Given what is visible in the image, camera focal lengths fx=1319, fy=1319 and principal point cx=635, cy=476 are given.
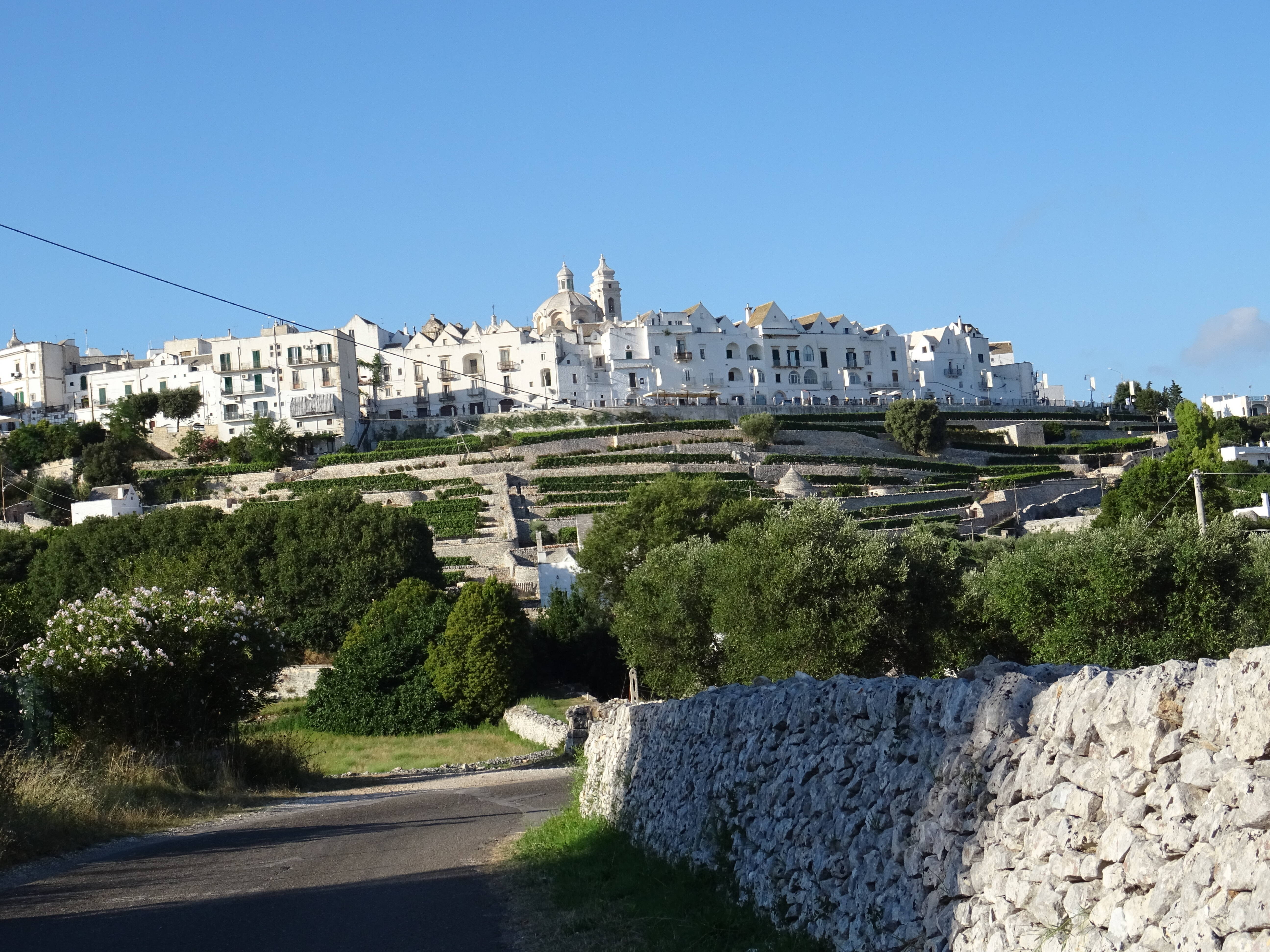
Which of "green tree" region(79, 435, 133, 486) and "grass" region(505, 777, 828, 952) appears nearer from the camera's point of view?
"grass" region(505, 777, 828, 952)

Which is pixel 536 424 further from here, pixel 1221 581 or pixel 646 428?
pixel 1221 581

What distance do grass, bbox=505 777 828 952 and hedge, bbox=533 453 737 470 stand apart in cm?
7763

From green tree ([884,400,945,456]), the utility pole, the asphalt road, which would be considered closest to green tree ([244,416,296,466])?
green tree ([884,400,945,456])

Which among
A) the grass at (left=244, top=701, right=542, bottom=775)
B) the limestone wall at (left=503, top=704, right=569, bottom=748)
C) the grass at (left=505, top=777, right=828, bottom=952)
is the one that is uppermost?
the grass at (left=505, top=777, right=828, bottom=952)

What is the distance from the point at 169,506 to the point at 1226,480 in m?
69.4

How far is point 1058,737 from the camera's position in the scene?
245 inches

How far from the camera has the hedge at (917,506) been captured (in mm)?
79062

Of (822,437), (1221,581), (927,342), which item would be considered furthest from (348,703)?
(927,342)

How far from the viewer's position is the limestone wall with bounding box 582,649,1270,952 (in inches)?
193

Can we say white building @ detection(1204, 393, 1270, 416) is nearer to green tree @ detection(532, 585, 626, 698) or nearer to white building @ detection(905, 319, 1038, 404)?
white building @ detection(905, 319, 1038, 404)

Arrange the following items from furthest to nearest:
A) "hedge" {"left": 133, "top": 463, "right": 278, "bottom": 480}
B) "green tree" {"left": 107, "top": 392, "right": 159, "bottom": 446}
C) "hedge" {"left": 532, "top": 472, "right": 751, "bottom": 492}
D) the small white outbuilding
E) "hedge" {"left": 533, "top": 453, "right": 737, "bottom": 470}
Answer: "green tree" {"left": 107, "top": 392, "right": 159, "bottom": 446}, "hedge" {"left": 133, "top": 463, "right": 278, "bottom": 480}, "hedge" {"left": 533, "top": 453, "right": 737, "bottom": 470}, the small white outbuilding, "hedge" {"left": 532, "top": 472, "right": 751, "bottom": 492}

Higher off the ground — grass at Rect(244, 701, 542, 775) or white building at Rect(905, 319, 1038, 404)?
white building at Rect(905, 319, 1038, 404)

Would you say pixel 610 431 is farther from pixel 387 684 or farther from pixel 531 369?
pixel 387 684

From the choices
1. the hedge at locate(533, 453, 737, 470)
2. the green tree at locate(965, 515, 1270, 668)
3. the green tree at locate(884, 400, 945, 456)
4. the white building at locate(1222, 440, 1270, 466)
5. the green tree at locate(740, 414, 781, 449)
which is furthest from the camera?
the green tree at locate(884, 400, 945, 456)
